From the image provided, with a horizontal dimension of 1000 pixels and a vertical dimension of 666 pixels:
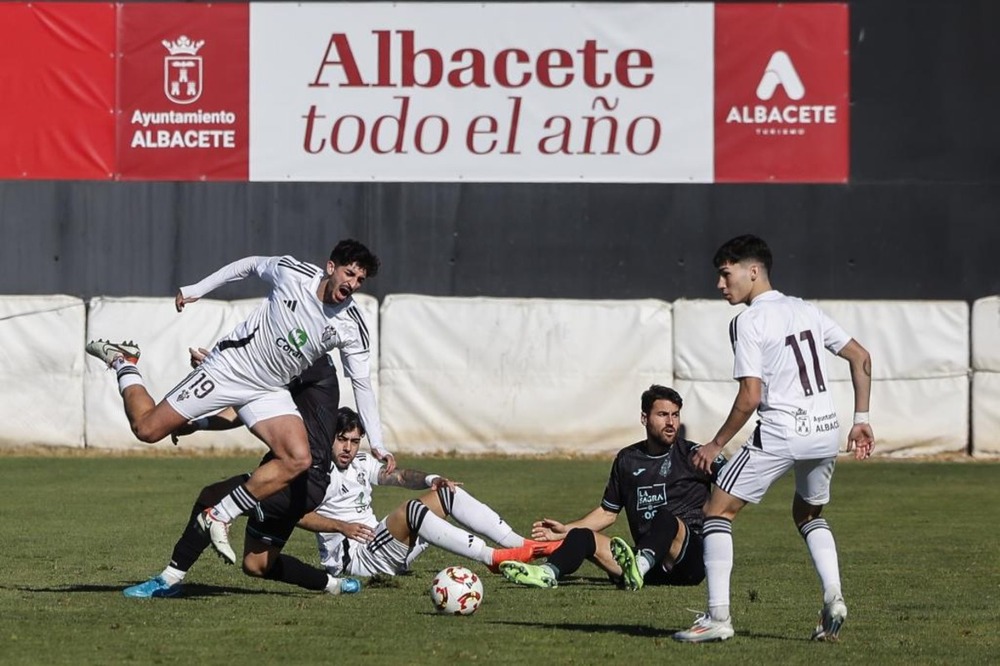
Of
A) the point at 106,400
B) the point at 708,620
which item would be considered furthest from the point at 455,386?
the point at 708,620

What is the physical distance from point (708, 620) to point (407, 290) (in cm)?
1635

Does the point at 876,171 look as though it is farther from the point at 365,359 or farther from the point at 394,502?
the point at 365,359

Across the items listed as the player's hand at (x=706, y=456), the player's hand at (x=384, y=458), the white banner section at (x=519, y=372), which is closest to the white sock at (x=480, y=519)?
the player's hand at (x=384, y=458)

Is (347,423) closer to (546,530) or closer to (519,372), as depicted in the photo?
(546,530)

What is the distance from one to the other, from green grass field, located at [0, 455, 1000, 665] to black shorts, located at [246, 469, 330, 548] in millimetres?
410

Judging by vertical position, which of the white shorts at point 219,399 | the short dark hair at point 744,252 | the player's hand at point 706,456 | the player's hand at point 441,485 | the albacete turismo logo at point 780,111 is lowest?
the player's hand at point 441,485

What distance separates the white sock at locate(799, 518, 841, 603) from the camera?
8.56 m

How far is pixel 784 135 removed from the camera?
24828 millimetres

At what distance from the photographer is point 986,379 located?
2272cm

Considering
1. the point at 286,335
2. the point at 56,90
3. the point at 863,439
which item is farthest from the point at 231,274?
the point at 56,90

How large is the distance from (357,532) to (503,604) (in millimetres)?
1284

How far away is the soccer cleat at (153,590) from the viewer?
33.8 feet

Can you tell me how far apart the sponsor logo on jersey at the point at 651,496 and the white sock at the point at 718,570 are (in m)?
2.73

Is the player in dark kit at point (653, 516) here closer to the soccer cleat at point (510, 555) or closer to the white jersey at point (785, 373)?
the soccer cleat at point (510, 555)
